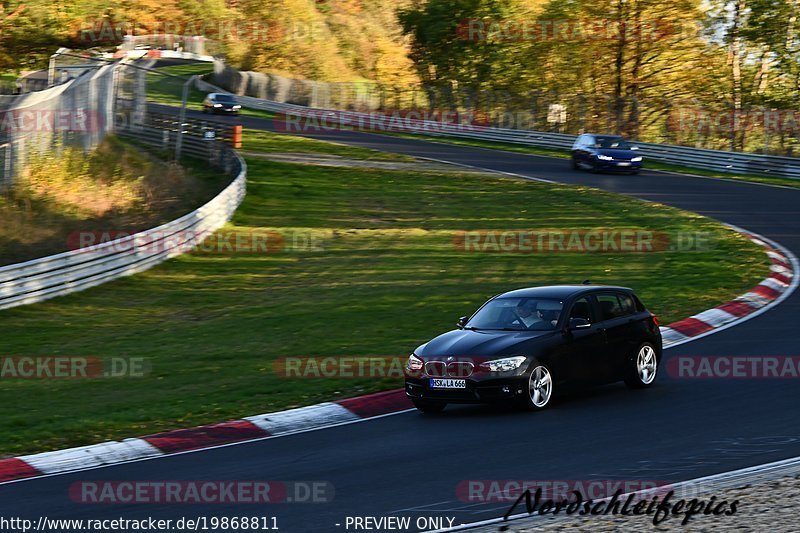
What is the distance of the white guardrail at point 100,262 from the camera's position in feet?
64.7

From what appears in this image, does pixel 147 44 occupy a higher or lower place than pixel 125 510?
higher

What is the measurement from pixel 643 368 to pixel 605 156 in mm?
25267

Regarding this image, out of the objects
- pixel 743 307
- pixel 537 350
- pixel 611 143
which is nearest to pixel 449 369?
pixel 537 350

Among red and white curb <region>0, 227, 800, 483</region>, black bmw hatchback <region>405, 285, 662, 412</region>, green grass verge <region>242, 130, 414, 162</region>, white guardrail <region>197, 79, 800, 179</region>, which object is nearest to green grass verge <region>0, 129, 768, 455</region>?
red and white curb <region>0, 227, 800, 483</region>

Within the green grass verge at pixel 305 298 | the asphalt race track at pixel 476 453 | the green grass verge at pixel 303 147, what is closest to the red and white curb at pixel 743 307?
the green grass verge at pixel 305 298

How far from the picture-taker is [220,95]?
62312 mm

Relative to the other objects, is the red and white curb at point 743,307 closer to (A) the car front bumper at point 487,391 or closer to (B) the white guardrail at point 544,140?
(A) the car front bumper at point 487,391

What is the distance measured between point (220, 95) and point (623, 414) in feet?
178

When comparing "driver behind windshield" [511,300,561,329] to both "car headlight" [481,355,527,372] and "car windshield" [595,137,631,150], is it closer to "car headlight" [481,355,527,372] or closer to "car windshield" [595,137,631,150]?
"car headlight" [481,355,527,372]

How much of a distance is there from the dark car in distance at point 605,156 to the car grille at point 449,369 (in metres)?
26.8

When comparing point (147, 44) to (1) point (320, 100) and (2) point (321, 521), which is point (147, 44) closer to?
(1) point (320, 100)

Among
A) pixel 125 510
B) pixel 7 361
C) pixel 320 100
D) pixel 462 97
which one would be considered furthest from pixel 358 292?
pixel 320 100

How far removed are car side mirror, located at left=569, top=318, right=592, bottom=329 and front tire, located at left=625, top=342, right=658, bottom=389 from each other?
90 cm

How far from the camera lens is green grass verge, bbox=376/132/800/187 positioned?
1430 inches
